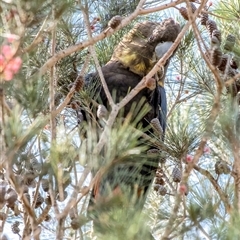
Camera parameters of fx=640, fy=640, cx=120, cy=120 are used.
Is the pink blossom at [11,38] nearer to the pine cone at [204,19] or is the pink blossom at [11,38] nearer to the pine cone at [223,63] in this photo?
the pine cone at [223,63]

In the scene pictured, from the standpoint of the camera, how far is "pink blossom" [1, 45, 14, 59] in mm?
1193

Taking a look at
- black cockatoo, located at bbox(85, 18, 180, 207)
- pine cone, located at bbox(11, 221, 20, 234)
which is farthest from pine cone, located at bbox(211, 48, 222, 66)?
black cockatoo, located at bbox(85, 18, 180, 207)

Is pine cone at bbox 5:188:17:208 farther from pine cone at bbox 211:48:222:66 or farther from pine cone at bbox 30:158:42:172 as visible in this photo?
pine cone at bbox 211:48:222:66

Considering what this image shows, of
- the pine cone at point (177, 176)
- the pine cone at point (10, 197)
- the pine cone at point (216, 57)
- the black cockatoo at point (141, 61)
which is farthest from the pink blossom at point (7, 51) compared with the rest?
the black cockatoo at point (141, 61)

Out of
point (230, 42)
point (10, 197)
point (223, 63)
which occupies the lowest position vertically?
point (10, 197)

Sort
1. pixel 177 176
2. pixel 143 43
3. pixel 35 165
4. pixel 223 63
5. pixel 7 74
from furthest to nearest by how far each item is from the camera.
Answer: pixel 143 43
pixel 177 176
pixel 223 63
pixel 35 165
pixel 7 74

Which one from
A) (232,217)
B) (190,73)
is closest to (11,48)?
(232,217)

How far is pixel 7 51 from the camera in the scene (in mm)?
1206

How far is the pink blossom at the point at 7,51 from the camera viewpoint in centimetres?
119

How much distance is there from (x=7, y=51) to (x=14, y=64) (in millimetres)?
32

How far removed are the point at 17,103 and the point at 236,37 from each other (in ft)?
2.63

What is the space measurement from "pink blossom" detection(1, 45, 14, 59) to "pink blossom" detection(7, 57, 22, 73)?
0.01m

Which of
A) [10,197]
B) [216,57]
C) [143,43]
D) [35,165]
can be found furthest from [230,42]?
[143,43]

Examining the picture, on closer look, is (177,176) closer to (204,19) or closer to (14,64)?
(204,19)
